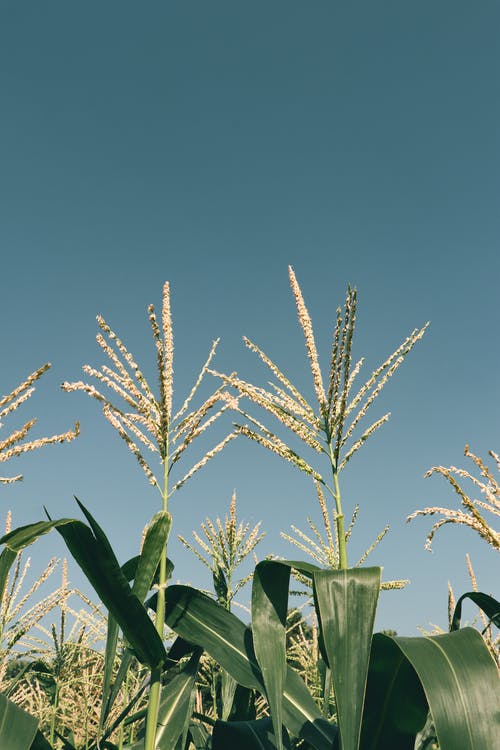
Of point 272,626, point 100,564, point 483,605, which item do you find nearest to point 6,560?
point 100,564

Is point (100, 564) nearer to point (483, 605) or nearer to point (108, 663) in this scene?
Result: point (108, 663)

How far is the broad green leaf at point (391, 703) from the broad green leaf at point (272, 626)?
1.14ft

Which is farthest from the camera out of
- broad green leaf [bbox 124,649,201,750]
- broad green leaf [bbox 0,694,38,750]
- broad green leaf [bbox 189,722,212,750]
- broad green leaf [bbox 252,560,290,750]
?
broad green leaf [bbox 189,722,212,750]

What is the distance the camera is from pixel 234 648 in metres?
2.43

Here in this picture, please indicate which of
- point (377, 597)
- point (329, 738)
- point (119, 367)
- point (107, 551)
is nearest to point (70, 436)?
point (119, 367)

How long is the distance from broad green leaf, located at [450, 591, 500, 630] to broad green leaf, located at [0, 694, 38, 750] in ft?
5.37

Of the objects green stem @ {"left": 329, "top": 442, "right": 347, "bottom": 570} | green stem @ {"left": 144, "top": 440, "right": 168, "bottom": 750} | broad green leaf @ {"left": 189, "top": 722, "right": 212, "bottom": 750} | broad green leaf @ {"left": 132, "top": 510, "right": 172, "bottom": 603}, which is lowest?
broad green leaf @ {"left": 189, "top": 722, "right": 212, "bottom": 750}

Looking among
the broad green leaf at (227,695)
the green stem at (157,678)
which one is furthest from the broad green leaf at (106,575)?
the broad green leaf at (227,695)

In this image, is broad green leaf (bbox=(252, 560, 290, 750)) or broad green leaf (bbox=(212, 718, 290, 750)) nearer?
broad green leaf (bbox=(252, 560, 290, 750))

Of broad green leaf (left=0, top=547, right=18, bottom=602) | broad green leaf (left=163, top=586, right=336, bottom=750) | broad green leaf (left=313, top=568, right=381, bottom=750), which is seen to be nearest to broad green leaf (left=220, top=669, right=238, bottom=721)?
broad green leaf (left=163, top=586, right=336, bottom=750)

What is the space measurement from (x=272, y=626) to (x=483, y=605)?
0.90 metres

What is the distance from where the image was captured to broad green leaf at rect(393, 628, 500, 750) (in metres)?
1.54

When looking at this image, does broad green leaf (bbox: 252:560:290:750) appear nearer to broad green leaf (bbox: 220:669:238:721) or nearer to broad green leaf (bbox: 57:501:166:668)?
broad green leaf (bbox: 57:501:166:668)

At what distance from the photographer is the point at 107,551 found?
2.01 m
